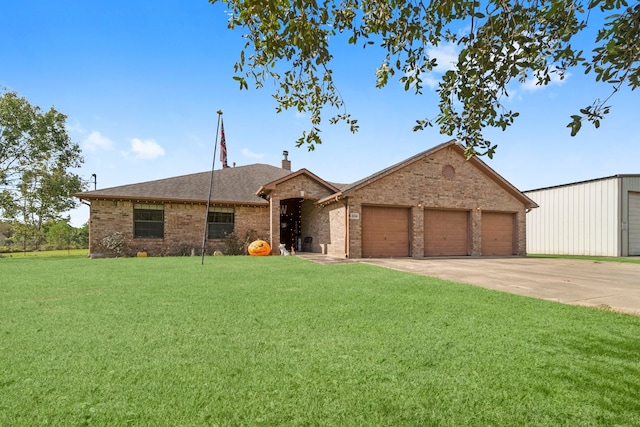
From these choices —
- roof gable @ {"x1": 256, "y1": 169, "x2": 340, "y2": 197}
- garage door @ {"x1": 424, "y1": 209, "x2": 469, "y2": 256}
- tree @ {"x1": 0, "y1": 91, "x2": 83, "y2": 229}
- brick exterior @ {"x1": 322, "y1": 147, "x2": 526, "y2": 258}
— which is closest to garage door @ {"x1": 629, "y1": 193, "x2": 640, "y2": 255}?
brick exterior @ {"x1": 322, "y1": 147, "x2": 526, "y2": 258}

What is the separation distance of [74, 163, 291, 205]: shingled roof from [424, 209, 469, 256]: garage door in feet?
30.7

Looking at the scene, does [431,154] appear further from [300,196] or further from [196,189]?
[196,189]

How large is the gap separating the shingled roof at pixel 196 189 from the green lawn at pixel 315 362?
1143 cm

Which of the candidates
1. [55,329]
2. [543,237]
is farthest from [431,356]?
[543,237]

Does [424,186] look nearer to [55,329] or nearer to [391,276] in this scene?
[391,276]

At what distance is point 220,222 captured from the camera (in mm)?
17562

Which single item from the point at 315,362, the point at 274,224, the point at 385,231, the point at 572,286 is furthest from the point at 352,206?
the point at 315,362

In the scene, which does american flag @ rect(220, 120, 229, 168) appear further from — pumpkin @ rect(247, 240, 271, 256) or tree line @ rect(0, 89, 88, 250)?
tree line @ rect(0, 89, 88, 250)

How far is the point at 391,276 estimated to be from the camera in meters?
8.41

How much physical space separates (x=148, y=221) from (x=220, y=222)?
147 inches

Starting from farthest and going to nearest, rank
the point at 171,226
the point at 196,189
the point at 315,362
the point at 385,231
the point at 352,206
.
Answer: the point at 196,189
the point at 171,226
the point at 385,231
the point at 352,206
the point at 315,362

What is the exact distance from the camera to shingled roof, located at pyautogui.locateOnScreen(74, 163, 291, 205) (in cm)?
1589

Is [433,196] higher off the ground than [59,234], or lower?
higher

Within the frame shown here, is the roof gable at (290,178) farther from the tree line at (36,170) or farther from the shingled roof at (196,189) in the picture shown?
the tree line at (36,170)
